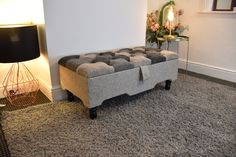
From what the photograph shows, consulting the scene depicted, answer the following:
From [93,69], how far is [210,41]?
202cm

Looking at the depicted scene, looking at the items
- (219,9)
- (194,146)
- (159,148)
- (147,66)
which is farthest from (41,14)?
(219,9)

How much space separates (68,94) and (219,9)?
229cm

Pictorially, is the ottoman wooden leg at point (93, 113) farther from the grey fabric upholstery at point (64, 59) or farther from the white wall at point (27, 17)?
the white wall at point (27, 17)

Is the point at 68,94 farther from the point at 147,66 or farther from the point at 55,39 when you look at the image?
the point at 147,66

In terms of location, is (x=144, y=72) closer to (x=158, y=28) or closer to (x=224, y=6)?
(x=158, y=28)

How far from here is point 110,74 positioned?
1865 mm

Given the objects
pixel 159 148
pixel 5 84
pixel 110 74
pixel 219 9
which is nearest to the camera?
pixel 159 148

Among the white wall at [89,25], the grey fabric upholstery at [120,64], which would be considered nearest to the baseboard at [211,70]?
the white wall at [89,25]

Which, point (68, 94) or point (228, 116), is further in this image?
point (68, 94)

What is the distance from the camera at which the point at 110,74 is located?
73.4 inches

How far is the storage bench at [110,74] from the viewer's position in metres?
1.80

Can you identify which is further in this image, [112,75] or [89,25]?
[89,25]

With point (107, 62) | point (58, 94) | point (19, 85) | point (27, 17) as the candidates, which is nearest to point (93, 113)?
point (107, 62)

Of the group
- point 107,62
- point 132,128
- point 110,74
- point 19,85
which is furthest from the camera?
point 19,85
